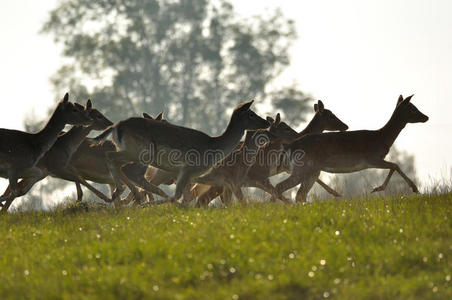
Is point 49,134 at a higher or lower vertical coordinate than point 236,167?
higher

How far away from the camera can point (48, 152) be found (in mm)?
13836

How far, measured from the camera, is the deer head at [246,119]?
13.3m

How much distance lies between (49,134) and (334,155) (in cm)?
505

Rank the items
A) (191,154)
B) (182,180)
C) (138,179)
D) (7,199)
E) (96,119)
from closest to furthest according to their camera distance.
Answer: (182,180) → (191,154) → (7,199) → (138,179) → (96,119)

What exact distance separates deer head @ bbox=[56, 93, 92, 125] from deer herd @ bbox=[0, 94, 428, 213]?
0.02 metres

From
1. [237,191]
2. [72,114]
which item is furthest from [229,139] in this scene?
[72,114]

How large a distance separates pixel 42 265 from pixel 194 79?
109ft

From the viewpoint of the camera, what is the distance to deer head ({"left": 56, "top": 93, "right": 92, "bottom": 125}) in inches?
543

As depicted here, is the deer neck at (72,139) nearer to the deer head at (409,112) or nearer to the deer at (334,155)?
the deer at (334,155)

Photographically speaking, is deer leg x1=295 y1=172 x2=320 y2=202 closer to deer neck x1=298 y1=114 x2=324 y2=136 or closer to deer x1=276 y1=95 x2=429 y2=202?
deer x1=276 y1=95 x2=429 y2=202

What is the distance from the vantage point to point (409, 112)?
579 inches

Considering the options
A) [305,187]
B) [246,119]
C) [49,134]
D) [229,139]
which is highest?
[246,119]

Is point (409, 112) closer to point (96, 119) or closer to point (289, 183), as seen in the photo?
point (289, 183)

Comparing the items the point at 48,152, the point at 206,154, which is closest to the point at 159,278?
the point at 206,154
